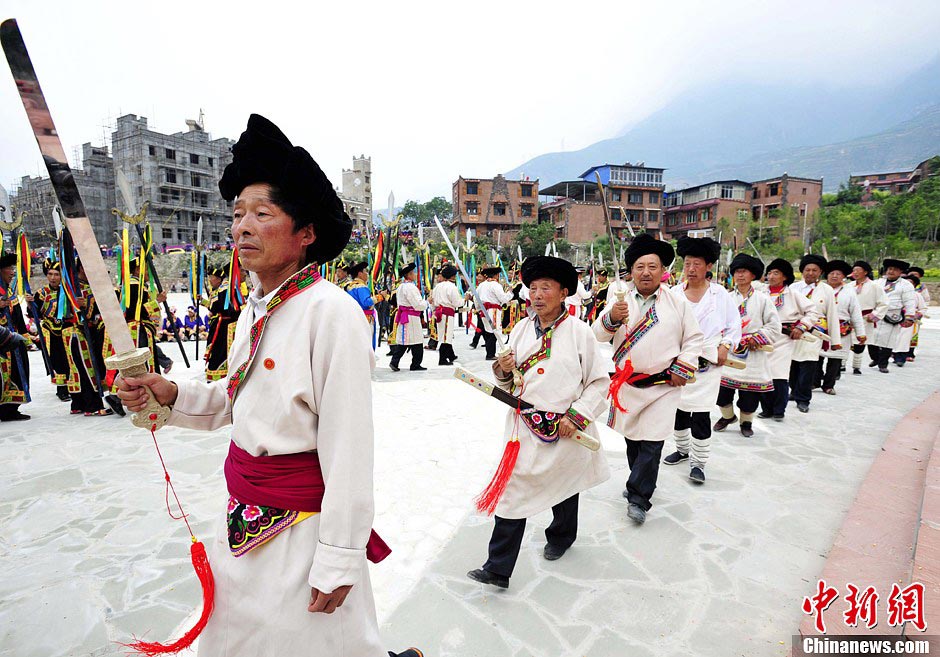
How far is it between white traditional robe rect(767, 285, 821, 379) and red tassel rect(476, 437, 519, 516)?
15.6ft

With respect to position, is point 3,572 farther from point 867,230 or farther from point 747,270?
point 867,230

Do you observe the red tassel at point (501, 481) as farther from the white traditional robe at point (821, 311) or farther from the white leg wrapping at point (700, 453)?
the white traditional robe at point (821, 311)

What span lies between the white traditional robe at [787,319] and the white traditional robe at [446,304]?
5.95 metres

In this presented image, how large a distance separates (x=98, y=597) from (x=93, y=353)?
459 centimetres

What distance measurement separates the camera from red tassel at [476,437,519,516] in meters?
2.99

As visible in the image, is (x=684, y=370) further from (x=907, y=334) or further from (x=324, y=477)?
(x=907, y=334)

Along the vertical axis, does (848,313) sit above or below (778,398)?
above

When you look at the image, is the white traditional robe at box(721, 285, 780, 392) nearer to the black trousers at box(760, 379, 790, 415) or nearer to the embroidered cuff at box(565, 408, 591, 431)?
the black trousers at box(760, 379, 790, 415)

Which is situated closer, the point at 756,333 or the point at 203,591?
the point at 203,591

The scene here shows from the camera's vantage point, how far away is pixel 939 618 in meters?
2.14

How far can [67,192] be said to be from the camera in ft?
4.02

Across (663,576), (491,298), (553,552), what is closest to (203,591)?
(553,552)

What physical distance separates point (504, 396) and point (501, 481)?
528 mm

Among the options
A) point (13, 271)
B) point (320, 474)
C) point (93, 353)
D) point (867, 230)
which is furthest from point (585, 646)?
point (867, 230)
